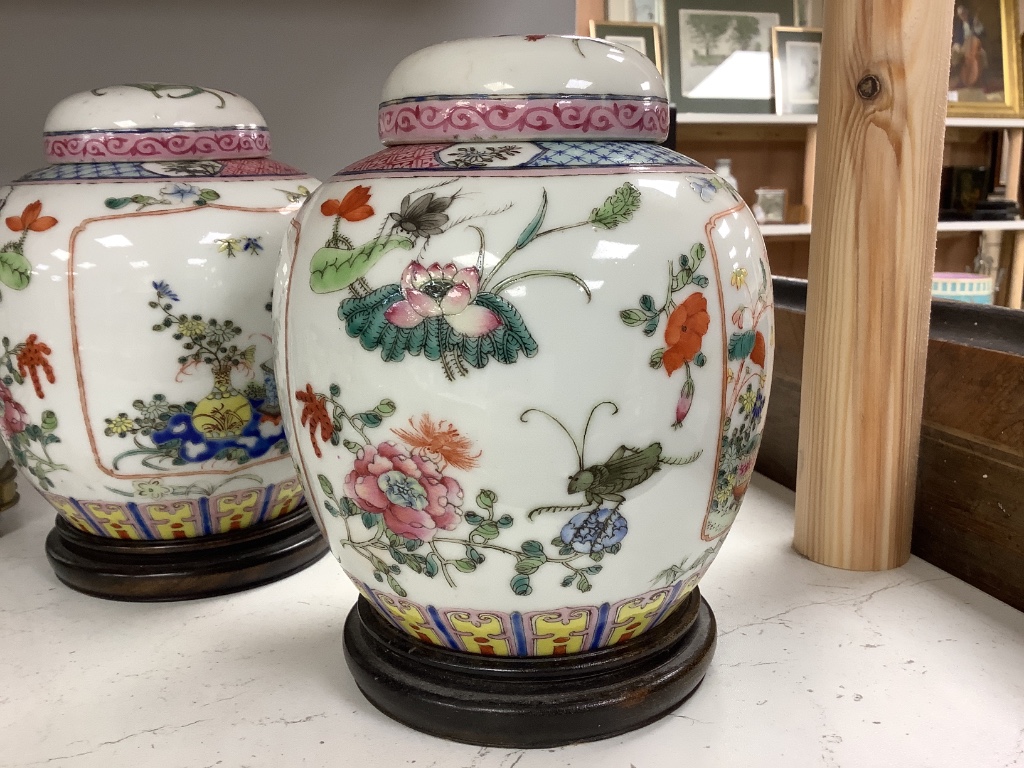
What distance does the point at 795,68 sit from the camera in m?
2.87

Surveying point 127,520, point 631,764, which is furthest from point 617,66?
point 127,520

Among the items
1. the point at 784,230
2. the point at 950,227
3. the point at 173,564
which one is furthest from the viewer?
the point at 950,227

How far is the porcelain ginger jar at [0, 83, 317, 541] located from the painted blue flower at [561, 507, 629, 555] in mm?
357

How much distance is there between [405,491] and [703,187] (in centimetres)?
28

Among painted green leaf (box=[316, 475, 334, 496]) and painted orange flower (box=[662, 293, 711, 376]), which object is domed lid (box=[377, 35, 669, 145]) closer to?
painted orange flower (box=[662, 293, 711, 376])

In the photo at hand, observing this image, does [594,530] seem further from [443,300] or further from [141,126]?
[141,126]

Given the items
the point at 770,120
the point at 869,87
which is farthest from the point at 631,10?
the point at 869,87

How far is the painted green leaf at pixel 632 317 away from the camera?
562 millimetres

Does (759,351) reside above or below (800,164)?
above

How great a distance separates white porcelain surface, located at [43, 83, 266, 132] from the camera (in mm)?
809

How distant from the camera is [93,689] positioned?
743 mm

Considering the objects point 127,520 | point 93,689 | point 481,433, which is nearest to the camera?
point 481,433

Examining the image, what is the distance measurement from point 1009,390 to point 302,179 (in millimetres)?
660

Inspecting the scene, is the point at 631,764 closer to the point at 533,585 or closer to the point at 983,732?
the point at 533,585
